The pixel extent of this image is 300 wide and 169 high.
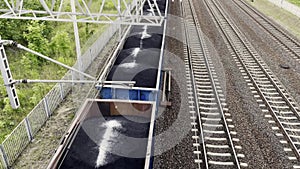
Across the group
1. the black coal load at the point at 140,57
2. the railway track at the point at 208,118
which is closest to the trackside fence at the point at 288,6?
the railway track at the point at 208,118

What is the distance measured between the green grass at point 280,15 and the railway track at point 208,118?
10.8m

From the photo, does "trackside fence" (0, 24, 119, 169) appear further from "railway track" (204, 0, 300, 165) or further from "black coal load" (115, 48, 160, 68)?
"railway track" (204, 0, 300, 165)

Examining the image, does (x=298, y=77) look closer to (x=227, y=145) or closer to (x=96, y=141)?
(x=227, y=145)

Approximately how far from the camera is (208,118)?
35.3ft

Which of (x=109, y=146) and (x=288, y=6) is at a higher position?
(x=288, y=6)

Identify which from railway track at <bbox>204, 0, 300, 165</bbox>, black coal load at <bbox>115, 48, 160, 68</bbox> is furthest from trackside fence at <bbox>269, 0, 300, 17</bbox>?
black coal load at <bbox>115, 48, 160, 68</bbox>

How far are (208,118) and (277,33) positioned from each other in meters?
14.5

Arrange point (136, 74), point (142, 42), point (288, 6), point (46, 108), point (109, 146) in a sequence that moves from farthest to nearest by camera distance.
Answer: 1. point (288, 6)
2. point (142, 42)
3. point (136, 74)
4. point (46, 108)
5. point (109, 146)

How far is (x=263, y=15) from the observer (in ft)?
89.6

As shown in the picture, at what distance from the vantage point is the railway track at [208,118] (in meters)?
8.87

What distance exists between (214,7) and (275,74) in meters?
17.5

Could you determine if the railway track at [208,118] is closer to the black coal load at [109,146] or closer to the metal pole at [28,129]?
the black coal load at [109,146]

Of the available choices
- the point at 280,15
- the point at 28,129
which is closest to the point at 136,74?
the point at 28,129

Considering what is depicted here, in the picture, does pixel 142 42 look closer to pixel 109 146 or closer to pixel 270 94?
pixel 270 94
